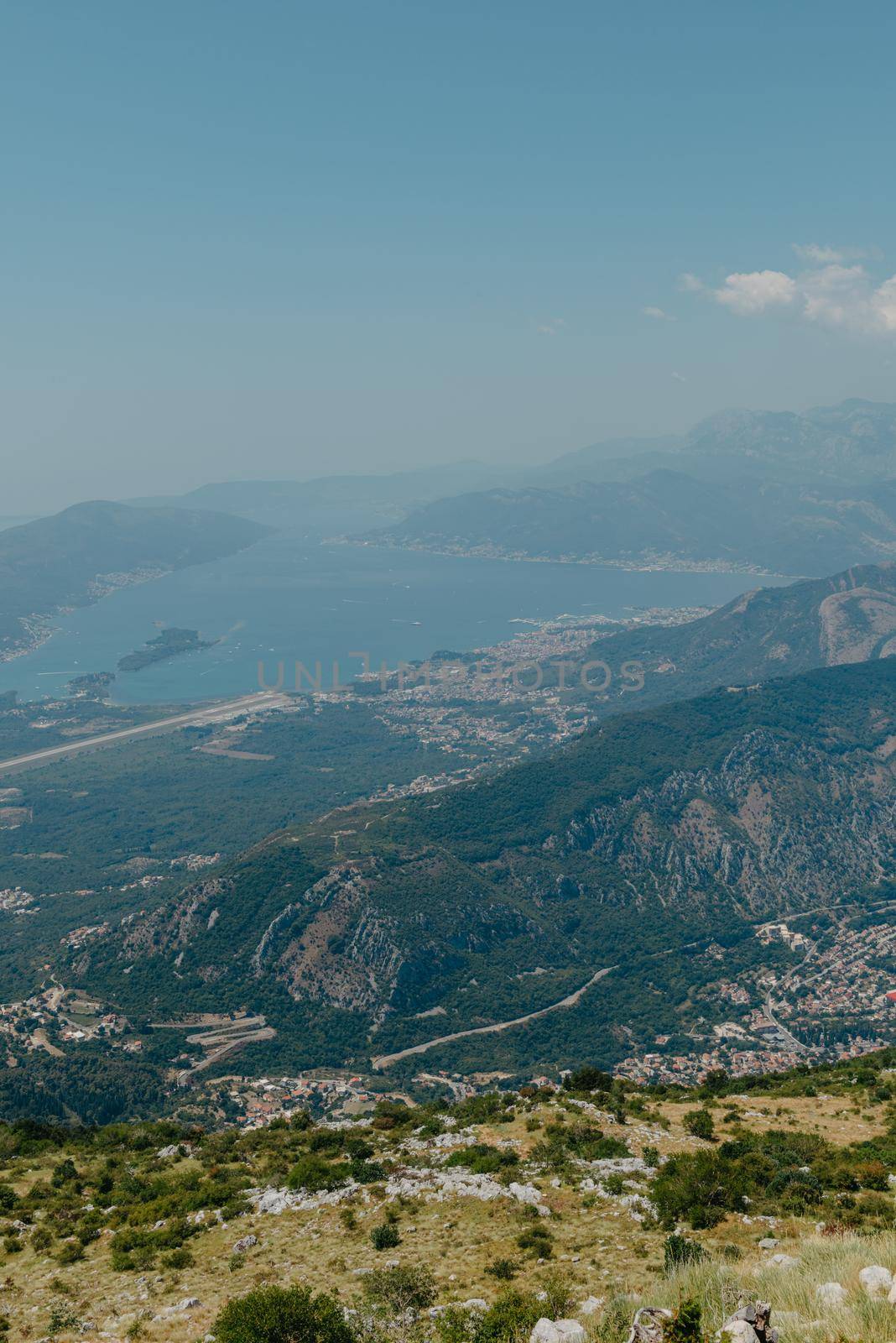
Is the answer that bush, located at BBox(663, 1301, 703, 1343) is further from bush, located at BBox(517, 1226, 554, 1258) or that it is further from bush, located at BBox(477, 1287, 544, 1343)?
bush, located at BBox(517, 1226, 554, 1258)

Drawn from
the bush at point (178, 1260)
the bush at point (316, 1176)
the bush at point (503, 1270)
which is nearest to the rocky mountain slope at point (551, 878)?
the bush at point (316, 1176)

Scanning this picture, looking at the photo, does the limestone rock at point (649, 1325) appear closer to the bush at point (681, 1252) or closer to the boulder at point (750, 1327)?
the boulder at point (750, 1327)

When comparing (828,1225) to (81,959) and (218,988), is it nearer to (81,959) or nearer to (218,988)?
(218,988)

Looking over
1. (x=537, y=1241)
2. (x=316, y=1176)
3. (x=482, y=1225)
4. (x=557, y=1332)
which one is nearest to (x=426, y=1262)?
(x=482, y=1225)

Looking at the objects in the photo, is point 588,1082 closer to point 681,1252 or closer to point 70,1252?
point 681,1252

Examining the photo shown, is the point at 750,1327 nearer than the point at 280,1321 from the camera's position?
Yes

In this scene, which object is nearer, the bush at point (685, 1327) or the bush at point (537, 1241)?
the bush at point (685, 1327)

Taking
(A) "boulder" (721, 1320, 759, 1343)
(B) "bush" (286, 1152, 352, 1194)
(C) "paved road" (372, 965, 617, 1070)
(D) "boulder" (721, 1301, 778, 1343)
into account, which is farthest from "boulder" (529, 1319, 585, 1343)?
(C) "paved road" (372, 965, 617, 1070)
